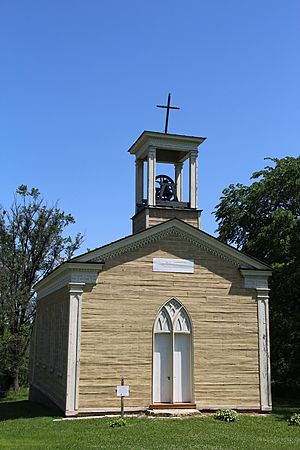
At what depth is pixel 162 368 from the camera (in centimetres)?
1897

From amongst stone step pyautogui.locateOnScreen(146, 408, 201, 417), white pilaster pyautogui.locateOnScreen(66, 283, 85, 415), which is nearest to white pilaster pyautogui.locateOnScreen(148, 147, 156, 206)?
white pilaster pyautogui.locateOnScreen(66, 283, 85, 415)

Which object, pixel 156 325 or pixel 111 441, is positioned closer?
pixel 111 441

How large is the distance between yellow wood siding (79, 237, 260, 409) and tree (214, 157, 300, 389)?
27.0 ft

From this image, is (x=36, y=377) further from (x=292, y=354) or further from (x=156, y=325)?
(x=292, y=354)

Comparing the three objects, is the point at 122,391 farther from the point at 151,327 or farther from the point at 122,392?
the point at 151,327

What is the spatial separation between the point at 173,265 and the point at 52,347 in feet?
20.3

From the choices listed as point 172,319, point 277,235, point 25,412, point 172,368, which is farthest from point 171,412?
point 277,235

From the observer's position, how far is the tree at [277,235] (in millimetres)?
27906

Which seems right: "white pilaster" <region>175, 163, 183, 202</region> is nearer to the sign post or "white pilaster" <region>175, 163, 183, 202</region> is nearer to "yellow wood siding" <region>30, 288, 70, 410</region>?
"yellow wood siding" <region>30, 288, 70, 410</region>

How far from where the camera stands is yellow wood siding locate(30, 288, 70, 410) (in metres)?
19.2

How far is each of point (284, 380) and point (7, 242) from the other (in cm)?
1918

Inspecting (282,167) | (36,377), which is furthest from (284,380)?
(36,377)

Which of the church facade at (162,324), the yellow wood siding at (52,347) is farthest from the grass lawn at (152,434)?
the yellow wood siding at (52,347)

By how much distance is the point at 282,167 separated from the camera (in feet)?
99.5
